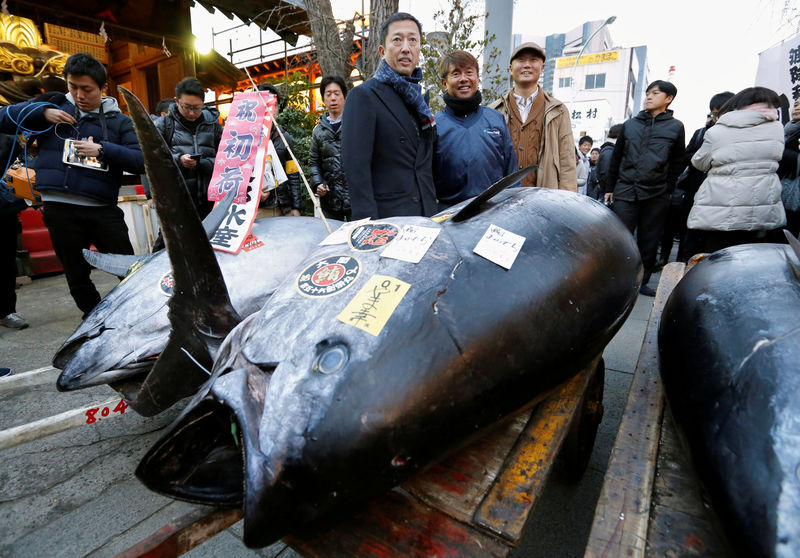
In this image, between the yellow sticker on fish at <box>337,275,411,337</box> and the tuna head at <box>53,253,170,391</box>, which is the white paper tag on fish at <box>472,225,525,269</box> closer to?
the yellow sticker on fish at <box>337,275,411,337</box>

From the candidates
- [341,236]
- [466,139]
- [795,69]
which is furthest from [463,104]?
[795,69]

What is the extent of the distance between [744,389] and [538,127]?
10.1ft

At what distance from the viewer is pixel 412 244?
126 centimetres

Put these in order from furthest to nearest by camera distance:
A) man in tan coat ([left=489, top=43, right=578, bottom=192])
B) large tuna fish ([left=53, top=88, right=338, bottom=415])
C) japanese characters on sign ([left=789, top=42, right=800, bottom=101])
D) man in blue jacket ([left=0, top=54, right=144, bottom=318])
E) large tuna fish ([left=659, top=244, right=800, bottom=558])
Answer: japanese characters on sign ([left=789, top=42, right=800, bottom=101]) < man in tan coat ([left=489, top=43, right=578, bottom=192]) < man in blue jacket ([left=0, top=54, right=144, bottom=318]) < large tuna fish ([left=53, top=88, right=338, bottom=415]) < large tuna fish ([left=659, top=244, right=800, bottom=558])

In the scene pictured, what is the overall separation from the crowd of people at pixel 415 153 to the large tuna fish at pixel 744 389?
1671 mm

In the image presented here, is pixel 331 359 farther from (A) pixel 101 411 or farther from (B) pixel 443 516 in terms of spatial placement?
(A) pixel 101 411

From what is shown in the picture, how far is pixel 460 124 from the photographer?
3045 millimetres

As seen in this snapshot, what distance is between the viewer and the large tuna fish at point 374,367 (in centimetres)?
90

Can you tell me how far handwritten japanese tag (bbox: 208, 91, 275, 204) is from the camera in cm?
227

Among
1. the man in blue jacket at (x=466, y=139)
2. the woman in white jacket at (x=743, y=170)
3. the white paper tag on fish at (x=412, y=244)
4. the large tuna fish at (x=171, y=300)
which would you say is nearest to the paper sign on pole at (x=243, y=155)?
the large tuna fish at (x=171, y=300)

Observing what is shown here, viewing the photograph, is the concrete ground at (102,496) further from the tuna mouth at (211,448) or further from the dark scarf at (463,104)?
the dark scarf at (463,104)

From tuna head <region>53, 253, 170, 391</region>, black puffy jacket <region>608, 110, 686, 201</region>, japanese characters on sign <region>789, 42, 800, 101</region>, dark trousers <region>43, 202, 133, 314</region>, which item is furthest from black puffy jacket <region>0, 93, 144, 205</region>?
japanese characters on sign <region>789, 42, 800, 101</region>

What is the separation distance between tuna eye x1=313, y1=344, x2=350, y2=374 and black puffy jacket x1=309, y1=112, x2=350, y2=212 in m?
4.25

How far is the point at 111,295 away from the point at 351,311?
148cm
